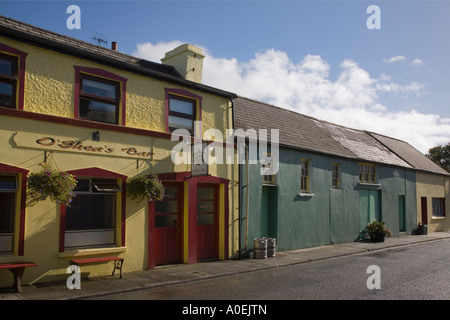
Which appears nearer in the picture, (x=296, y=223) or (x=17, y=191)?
(x=17, y=191)

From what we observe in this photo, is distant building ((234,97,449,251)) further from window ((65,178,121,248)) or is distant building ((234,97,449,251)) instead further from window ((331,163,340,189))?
window ((65,178,121,248))

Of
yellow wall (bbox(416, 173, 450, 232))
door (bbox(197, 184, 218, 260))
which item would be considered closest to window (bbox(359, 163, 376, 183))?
Answer: yellow wall (bbox(416, 173, 450, 232))

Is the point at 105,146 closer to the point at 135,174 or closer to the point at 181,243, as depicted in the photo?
the point at 135,174

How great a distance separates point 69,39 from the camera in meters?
11.4

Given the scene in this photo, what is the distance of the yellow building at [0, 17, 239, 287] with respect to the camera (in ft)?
30.2

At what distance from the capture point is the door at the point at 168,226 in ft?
39.8

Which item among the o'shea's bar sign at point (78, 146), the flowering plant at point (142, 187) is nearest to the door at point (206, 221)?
the flowering plant at point (142, 187)

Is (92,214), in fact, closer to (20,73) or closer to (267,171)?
(20,73)

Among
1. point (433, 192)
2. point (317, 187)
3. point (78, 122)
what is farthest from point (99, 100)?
point (433, 192)

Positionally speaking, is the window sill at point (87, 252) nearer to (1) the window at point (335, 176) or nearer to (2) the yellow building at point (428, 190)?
(1) the window at point (335, 176)

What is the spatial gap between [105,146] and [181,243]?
4128 millimetres

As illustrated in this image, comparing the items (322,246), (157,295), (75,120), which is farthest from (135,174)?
(322,246)

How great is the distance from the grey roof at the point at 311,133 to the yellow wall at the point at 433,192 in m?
2.15

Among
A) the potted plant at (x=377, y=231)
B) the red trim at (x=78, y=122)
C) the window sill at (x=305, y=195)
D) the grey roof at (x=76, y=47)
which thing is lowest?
the potted plant at (x=377, y=231)
